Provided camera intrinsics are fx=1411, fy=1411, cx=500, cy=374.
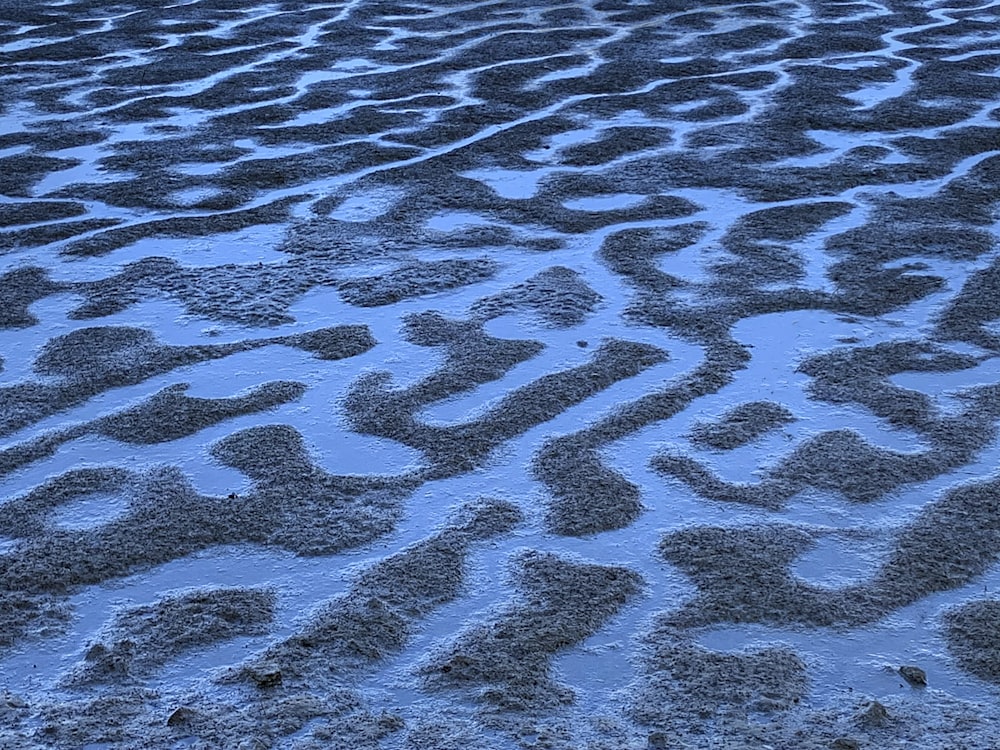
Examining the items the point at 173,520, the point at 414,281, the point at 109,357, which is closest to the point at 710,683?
the point at 173,520

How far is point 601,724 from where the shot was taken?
205 cm

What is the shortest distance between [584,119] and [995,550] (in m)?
3.41

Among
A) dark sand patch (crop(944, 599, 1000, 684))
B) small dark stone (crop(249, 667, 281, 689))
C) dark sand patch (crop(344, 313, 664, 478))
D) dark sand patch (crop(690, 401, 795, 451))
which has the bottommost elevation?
dark sand patch (crop(944, 599, 1000, 684))

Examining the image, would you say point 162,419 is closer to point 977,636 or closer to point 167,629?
point 167,629

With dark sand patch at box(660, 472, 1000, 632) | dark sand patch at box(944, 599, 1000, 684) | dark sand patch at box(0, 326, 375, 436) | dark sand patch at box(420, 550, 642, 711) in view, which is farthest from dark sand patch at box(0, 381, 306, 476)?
dark sand patch at box(944, 599, 1000, 684)

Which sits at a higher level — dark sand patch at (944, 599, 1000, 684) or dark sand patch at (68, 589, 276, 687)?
dark sand patch at (68, 589, 276, 687)

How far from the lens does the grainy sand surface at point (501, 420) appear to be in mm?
2148

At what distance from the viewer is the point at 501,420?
3041 millimetres

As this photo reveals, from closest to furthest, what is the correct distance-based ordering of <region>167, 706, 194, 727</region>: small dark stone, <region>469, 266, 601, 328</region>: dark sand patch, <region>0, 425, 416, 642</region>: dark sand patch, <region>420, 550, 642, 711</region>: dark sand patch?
<region>167, 706, 194, 727</region>: small dark stone
<region>420, 550, 642, 711</region>: dark sand patch
<region>0, 425, 416, 642</region>: dark sand patch
<region>469, 266, 601, 328</region>: dark sand patch

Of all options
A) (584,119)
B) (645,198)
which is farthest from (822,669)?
(584,119)

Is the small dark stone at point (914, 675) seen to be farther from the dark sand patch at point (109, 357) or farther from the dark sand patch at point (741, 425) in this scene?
the dark sand patch at point (109, 357)

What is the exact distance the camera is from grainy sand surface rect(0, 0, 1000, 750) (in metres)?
2.15

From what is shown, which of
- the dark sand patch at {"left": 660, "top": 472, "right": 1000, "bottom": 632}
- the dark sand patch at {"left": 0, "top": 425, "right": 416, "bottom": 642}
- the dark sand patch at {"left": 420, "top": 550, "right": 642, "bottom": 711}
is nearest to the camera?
the dark sand patch at {"left": 420, "top": 550, "right": 642, "bottom": 711}

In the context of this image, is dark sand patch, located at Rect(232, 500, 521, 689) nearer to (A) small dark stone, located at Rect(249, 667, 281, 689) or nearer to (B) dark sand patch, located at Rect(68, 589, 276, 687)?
(A) small dark stone, located at Rect(249, 667, 281, 689)
